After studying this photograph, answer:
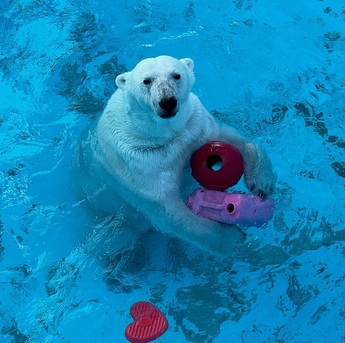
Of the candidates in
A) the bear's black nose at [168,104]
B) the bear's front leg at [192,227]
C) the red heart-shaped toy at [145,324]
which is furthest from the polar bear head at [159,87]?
the red heart-shaped toy at [145,324]

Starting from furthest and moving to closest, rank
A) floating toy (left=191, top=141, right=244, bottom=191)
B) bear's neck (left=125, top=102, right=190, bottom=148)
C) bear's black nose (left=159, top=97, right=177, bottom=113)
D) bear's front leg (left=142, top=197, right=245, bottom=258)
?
bear's front leg (left=142, top=197, right=245, bottom=258) < floating toy (left=191, top=141, right=244, bottom=191) < bear's neck (left=125, top=102, right=190, bottom=148) < bear's black nose (left=159, top=97, right=177, bottom=113)

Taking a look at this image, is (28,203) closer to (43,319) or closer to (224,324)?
(43,319)

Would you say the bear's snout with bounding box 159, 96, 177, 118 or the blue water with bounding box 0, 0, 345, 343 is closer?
the bear's snout with bounding box 159, 96, 177, 118

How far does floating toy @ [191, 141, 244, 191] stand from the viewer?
151 inches

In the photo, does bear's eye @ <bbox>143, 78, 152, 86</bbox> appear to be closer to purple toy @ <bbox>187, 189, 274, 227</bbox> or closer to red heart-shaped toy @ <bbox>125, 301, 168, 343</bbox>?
purple toy @ <bbox>187, 189, 274, 227</bbox>

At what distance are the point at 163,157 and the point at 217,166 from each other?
36 cm

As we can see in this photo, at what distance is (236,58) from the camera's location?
569 cm

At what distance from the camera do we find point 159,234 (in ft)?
15.7

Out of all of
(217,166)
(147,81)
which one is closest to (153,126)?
(147,81)

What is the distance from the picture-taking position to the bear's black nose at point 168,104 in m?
3.32

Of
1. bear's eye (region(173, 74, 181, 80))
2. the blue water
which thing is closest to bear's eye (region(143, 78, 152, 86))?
bear's eye (region(173, 74, 181, 80))

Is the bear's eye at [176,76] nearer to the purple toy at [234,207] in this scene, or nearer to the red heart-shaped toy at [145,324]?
the purple toy at [234,207]

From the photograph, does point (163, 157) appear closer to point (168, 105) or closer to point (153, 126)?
point (153, 126)

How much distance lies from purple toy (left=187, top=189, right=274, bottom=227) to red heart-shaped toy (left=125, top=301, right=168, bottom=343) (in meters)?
0.90
